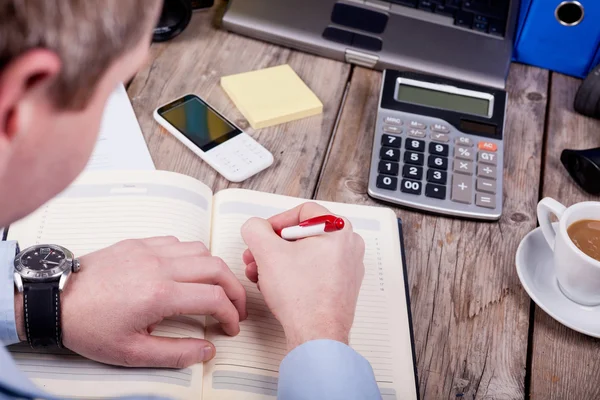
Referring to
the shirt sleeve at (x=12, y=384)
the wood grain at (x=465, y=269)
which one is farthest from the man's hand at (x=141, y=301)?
the wood grain at (x=465, y=269)

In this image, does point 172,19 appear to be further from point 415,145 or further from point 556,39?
point 556,39

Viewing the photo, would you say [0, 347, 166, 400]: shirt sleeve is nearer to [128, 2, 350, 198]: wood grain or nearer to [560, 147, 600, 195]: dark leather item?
[128, 2, 350, 198]: wood grain

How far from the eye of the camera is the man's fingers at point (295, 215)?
2.32 feet

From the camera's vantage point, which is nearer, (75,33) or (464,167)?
(75,33)

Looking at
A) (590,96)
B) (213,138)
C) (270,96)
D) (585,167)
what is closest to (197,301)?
(213,138)

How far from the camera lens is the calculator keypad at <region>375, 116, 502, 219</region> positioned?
835 mm

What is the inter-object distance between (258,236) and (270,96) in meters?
0.32

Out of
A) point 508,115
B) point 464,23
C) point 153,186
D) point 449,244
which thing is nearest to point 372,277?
point 449,244

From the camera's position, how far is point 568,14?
1.03 meters

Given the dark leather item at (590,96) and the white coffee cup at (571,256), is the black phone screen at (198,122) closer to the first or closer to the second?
the white coffee cup at (571,256)

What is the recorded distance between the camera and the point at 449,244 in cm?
81

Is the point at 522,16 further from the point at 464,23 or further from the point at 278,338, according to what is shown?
the point at 278,338

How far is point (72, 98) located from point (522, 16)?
2.78 ft

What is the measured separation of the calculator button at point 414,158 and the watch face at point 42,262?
0.43 metres
